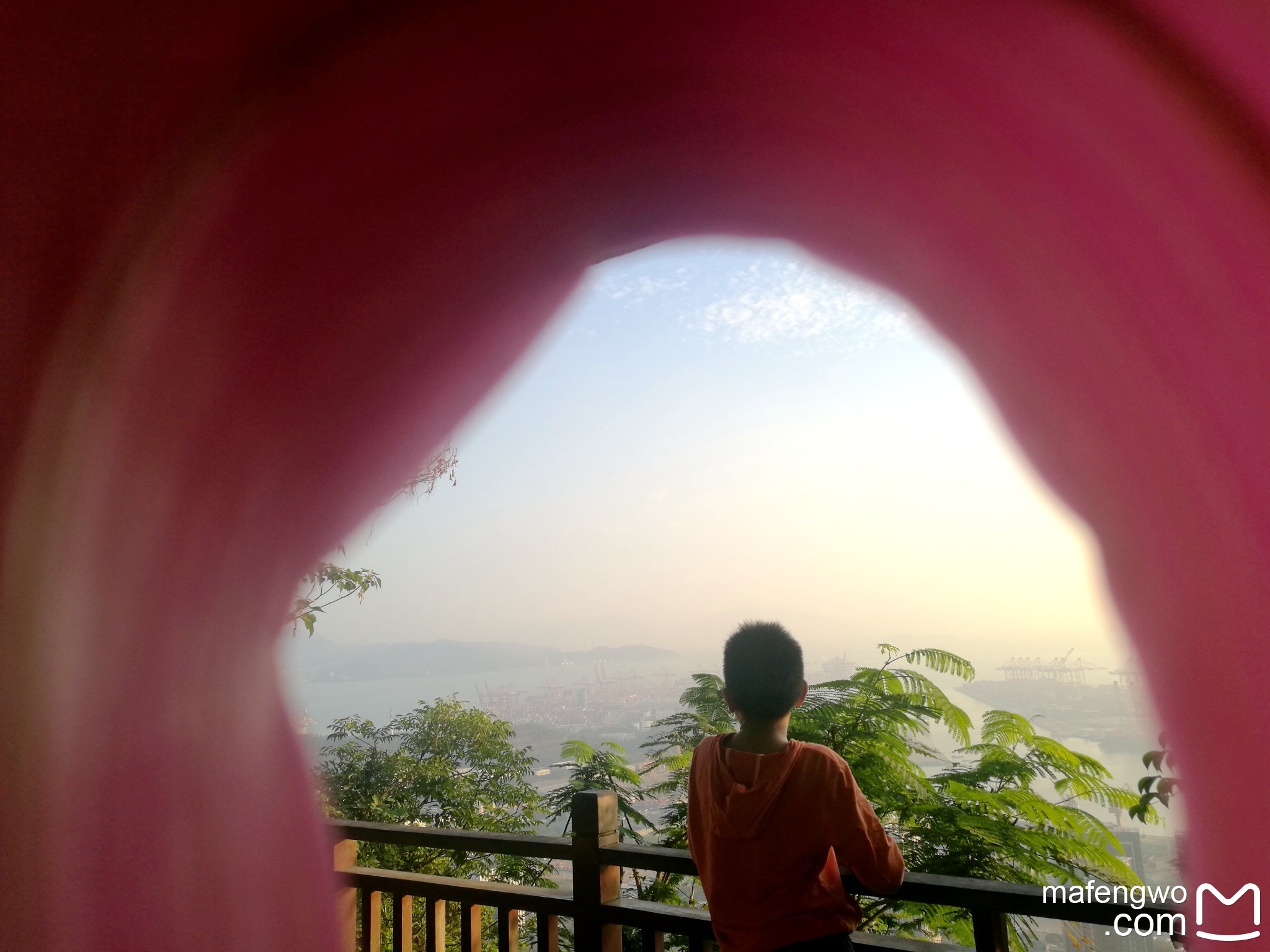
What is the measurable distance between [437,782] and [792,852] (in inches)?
108

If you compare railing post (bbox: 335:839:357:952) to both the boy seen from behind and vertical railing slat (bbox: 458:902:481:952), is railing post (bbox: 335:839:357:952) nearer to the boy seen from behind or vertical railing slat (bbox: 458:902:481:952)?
vertical railing slat (bbox: 458:902:481:952)

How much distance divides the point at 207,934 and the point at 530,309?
5.20ft

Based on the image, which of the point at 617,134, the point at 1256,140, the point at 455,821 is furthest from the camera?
the point at 455,821

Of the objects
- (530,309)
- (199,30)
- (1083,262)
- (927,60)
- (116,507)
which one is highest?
(199,30)

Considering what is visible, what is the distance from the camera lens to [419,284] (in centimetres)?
185

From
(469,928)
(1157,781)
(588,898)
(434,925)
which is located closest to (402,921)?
(434,925)

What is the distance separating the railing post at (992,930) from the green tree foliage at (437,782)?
8.38 feet

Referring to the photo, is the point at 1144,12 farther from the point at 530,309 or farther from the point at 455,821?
the point at 455,821

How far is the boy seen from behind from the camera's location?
1151 millimetres

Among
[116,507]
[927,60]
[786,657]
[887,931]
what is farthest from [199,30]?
[887,931]

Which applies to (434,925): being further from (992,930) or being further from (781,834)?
(992,930)

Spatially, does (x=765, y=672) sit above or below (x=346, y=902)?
above

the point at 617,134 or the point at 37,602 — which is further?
the point at 617,134

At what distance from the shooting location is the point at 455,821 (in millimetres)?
3441
